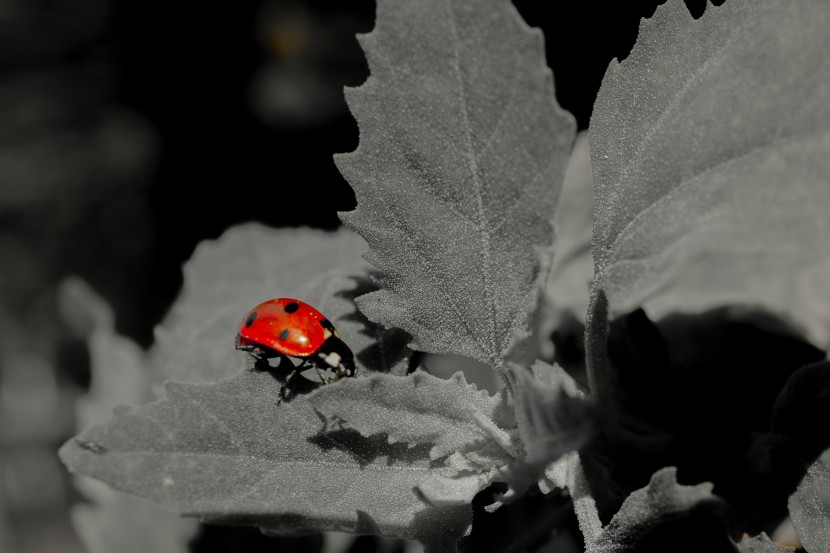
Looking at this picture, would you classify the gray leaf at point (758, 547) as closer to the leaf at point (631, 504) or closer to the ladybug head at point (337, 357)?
the leaf at point (631, 504)

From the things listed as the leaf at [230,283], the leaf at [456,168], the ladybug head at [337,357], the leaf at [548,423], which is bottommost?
the leaf at [230,283]

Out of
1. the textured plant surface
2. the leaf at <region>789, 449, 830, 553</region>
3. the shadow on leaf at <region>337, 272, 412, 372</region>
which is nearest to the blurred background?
the shadow on leaf at <region>337, 272, 412, 372</region>

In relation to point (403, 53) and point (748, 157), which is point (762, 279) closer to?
point (748, 157)

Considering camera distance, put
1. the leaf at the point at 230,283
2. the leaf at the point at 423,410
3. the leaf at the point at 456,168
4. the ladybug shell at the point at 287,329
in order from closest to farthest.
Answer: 1. the leaf at the point at 456,168
2. the leaf at the point at 423,410
3. the ladybug shell at the point at 287,329
4. the leaf at the point at 230,283

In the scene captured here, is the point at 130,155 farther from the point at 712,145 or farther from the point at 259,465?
the point at 712,145

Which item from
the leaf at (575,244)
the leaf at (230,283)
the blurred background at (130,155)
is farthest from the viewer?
the blurred background at (130,155)

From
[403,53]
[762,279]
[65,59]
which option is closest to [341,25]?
[65,59]

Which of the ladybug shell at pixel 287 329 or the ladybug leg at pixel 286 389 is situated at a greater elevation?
the ladybug leg at pixel 286 389

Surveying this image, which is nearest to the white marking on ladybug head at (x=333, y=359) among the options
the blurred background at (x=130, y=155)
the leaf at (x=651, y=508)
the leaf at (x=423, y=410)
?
the leaf at (x=423, y=410)
